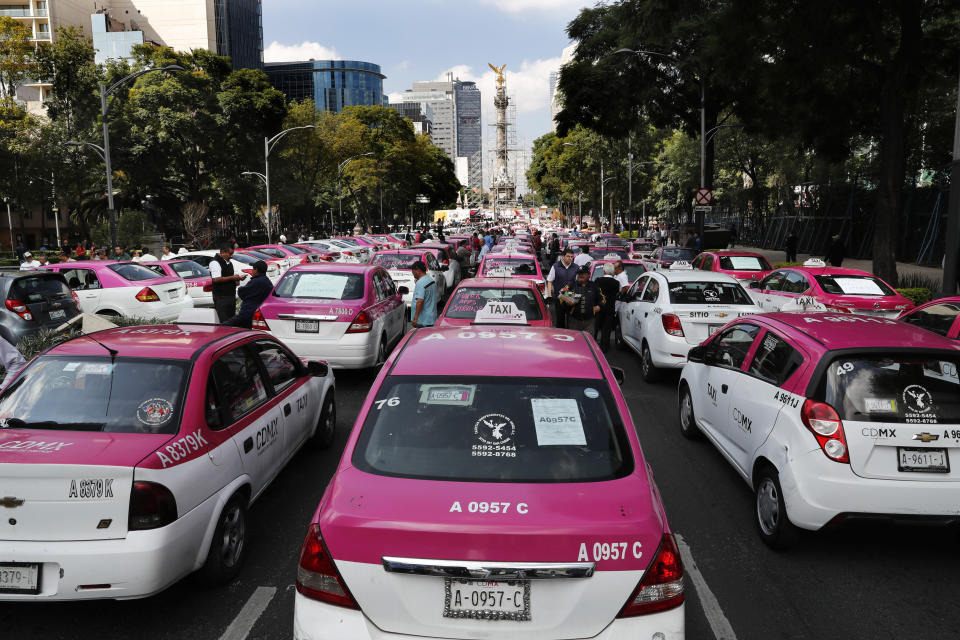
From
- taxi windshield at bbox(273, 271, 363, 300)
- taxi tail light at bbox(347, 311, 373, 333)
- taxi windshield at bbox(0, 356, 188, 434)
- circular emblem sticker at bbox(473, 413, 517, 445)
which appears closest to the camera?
circular emblem sticker at bbox(473, 413, 517, 445)

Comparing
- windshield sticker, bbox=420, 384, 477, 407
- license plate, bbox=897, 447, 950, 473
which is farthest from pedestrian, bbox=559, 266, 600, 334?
windshield sticker, bbox=420, 384, 477, 407

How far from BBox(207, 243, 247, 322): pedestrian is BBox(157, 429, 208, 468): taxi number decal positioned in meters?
8.47

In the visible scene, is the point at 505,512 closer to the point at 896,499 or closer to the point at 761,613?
the point at 761,613

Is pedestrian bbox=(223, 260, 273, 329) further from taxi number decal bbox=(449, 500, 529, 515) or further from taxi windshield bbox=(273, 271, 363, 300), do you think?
taxi number decal bbox=(449, 500, 529, 515)

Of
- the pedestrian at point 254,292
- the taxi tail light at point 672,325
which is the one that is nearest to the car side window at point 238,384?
the pedestrian at point 254,292

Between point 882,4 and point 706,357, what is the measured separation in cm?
1517

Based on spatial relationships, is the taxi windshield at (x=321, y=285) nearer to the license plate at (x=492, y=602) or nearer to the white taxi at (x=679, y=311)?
the white taxi at (x=679, y=311)

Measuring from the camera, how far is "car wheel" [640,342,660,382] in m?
10.8

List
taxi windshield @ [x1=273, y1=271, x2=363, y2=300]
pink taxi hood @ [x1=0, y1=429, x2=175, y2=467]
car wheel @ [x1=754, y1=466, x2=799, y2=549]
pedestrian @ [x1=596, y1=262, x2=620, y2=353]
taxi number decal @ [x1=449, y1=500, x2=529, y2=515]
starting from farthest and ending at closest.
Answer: pedestrian @ [x1=596, y1=262, x2=620, y2=353] < taxi windshield @ [x1=273, y1=271, x2=363, y2=300] < car wheel @ [x1=754, y1=466, x2=799, y2=549] < pink taxi hood @ [x1=0, y1=429, x2=175, y2=467] < taxi number decal @ [x1=449, y1=500, x2=529, y2=515]

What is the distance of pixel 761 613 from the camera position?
441 centimetres

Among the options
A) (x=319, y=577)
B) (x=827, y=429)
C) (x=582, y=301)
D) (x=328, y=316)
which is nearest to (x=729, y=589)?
(x=827, y=429)

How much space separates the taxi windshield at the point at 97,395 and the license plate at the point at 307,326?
528 cm

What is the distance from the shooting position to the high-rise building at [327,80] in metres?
174

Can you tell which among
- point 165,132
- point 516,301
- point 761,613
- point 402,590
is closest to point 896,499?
point 761,613
